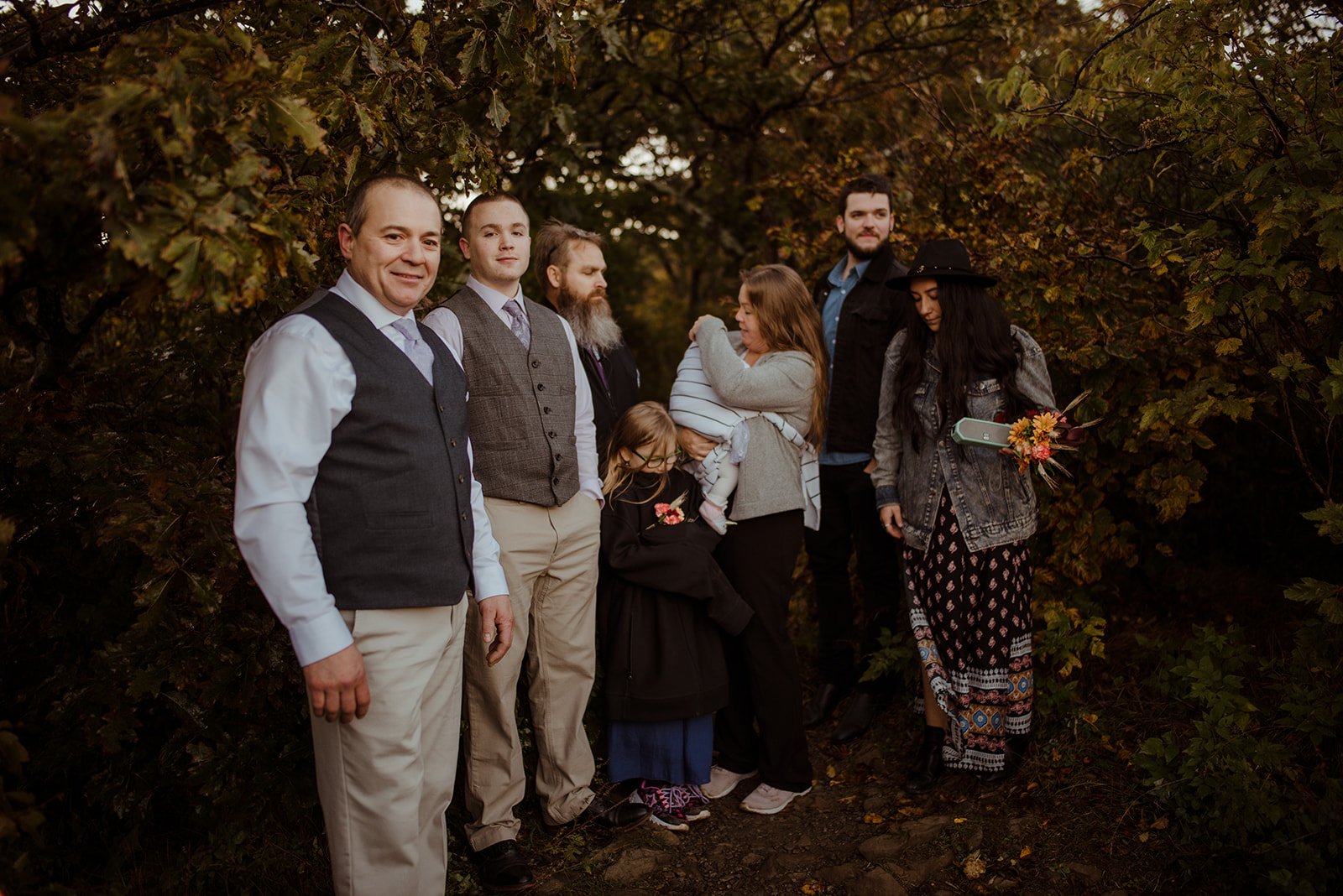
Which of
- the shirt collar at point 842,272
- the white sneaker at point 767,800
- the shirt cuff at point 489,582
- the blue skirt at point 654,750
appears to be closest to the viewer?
the shirt cuff at point 489,582

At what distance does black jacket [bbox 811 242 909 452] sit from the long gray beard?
3.83 feet

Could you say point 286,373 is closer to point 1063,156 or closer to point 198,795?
point 198,795

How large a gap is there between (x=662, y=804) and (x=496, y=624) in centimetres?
137

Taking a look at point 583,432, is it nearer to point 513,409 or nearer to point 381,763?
point 513,409

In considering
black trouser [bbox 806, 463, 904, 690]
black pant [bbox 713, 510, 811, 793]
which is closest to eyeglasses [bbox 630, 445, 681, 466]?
black pant [bbox 713, 510, 811, 793]

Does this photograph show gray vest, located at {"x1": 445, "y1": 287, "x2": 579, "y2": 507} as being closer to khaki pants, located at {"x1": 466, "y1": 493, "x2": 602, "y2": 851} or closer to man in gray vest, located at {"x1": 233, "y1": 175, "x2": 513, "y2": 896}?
khaki pants, located at {"x1": 466, "y1": 493, "x2": 602, "y2": 851}

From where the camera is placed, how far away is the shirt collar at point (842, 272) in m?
4.69

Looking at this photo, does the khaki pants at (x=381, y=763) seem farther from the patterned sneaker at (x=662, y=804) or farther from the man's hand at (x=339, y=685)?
the patterned sneaker at (x=662, y=804)

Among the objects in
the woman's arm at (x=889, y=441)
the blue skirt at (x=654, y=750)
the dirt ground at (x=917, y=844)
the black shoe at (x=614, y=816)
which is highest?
the woman's arm at (x=889, y=441)

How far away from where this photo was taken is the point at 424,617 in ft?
8.77

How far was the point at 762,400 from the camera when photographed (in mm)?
3990

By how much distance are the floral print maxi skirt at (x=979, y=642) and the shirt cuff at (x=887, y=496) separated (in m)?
0.27

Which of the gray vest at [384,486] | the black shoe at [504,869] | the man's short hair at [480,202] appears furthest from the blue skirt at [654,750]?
the man's short hair at [480,202]

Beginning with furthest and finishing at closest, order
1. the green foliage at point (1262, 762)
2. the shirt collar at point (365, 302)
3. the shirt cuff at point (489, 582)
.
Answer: the green foliage at point (1262, 762) < the shirt cuff at point (489, 582) < the shirt collar at point (365, 302)
